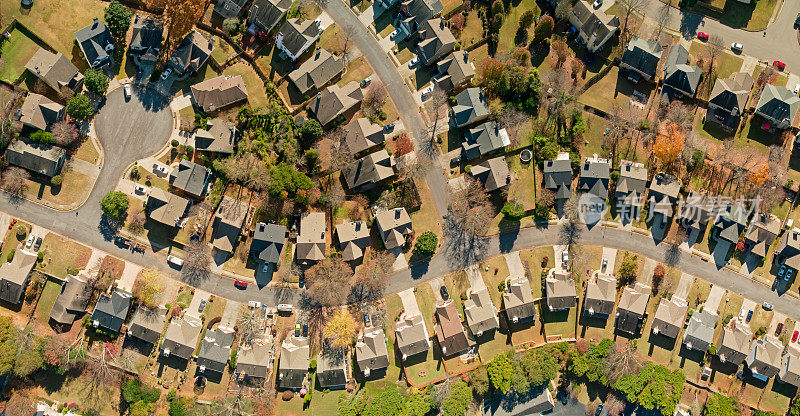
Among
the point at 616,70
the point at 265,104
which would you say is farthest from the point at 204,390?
the point at 616,70

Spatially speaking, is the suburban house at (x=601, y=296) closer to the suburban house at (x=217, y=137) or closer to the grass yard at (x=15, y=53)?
the suburban house at (x=217, y=137)

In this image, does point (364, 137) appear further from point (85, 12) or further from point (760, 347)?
point (760, 347)

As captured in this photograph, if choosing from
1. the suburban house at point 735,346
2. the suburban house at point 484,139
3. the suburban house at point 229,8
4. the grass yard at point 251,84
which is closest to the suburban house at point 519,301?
the suburban house at point 484,139

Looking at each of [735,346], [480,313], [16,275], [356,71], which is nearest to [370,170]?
[356,71]

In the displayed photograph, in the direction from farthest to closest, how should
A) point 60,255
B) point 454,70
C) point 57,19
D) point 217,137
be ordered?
1. point 454,70
2. point 57,19
3. point 60,255
4. point 217,137

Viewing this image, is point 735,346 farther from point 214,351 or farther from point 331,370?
point 214,351

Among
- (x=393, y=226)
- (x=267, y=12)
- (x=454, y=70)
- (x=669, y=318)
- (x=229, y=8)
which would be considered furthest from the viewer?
(x=669, y=318)
